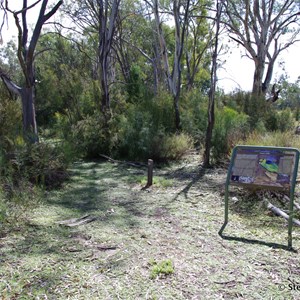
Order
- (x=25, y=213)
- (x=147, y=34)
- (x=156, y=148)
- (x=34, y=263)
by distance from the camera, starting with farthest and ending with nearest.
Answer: (x=147, y=34) → (x=156, y=148) → (x=25, y=213) → (x=34, y=263)

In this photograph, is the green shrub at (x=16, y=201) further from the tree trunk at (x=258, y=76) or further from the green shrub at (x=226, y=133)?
the tree trunk at (x=258, y=76)

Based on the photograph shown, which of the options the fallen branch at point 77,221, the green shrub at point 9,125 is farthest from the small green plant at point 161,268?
the green shrub at point 9,125

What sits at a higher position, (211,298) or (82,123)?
(82,123)

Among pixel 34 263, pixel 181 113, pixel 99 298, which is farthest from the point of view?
pixel 181 113

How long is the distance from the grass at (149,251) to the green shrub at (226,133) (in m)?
3.27

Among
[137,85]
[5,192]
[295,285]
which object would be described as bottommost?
[295,285]

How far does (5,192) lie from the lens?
5090mm

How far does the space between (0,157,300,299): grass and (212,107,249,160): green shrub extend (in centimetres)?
327

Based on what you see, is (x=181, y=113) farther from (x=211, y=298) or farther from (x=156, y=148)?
(x=211, y=298)

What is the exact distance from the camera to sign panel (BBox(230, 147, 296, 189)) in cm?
417

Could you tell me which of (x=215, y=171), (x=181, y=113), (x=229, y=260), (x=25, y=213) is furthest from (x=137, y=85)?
(x=229, y=260)

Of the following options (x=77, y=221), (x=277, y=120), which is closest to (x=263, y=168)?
(x=77, y=221)

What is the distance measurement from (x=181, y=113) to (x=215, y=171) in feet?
15.4

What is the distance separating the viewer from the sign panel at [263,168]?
4165mm
